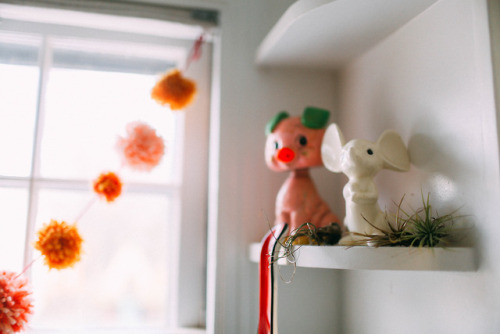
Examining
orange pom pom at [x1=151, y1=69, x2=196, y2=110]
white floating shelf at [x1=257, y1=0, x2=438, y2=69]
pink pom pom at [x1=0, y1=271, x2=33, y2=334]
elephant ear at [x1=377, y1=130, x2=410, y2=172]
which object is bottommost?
pink pom pom at [x1=0, y1=271, x2=33, y2=334]

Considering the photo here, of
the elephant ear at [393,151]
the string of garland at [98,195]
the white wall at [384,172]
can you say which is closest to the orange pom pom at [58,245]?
the string of garland at [98,195]

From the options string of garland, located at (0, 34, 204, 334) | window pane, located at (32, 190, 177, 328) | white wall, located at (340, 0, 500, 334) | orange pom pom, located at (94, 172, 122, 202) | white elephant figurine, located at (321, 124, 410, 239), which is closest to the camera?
white wall, located at (340, 0, 500, 334)

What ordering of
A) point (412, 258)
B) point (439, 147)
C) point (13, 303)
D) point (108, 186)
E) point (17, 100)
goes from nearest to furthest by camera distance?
point (412, 258) → point (439, 147) → point (13, 303) → point (108, 186) → point (17, 100)

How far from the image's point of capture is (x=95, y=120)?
4.34ft

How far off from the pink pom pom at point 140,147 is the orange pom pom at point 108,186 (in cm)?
7

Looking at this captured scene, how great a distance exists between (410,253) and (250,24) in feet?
2.62

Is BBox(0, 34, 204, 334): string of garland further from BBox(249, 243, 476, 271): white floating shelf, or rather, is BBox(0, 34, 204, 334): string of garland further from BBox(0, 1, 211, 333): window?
BBox(249, 243, 476, 271): white floating shelf

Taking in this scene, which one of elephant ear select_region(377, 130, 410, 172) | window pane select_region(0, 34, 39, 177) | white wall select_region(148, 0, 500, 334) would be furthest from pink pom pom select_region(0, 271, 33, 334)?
elephant ear select_region(377, 130, 410, 172)

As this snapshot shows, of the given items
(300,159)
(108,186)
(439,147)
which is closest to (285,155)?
(300,159)

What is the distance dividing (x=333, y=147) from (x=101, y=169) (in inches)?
26.8

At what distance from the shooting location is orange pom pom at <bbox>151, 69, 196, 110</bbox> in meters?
1.21

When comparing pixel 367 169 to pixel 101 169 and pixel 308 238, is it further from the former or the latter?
pixel 101 169

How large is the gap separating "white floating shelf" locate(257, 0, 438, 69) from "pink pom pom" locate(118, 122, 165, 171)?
0.36m

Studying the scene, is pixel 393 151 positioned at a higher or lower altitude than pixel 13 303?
higher
